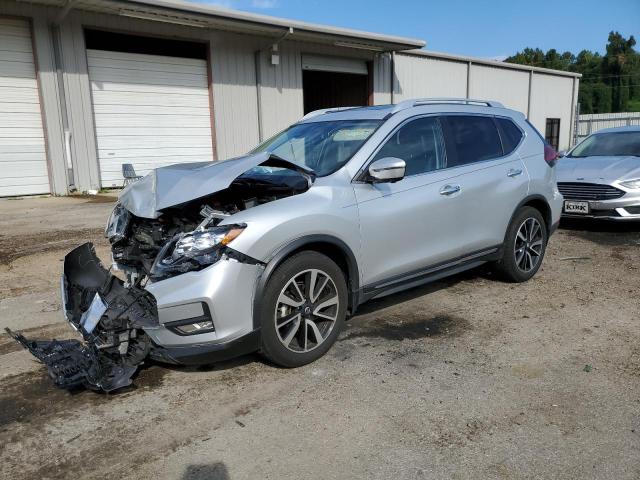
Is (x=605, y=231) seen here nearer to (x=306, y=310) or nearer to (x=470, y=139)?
(x=470, y=139)

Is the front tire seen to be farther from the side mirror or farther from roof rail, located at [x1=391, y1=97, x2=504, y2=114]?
roof rail, located at [x1=391, y1=97, x2=504, y2=114]

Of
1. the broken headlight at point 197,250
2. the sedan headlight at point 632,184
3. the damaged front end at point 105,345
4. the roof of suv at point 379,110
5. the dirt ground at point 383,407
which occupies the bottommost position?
the dirt ground at point 383,407

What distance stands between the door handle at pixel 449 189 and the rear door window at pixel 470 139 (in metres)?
0.22

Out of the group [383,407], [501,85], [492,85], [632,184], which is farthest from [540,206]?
[501,85]

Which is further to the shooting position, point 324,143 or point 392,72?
point 392,72

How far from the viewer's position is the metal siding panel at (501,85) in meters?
22.6

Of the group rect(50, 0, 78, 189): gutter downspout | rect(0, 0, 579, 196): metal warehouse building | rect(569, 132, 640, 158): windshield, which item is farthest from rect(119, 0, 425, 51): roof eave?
rect(569, 132, 640, 158): windshield

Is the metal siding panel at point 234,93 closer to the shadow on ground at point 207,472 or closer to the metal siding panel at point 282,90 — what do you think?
the metal siding panel at point 282,90

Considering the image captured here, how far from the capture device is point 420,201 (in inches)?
167

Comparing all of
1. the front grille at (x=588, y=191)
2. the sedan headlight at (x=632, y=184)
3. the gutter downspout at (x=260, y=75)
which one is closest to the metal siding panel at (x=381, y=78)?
the gutter downspout at (x=260, y=75)

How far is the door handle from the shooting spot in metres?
4.45

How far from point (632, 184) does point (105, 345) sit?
24.5 ft

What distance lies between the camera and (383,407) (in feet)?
10.1

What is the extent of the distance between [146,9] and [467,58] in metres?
14.1
